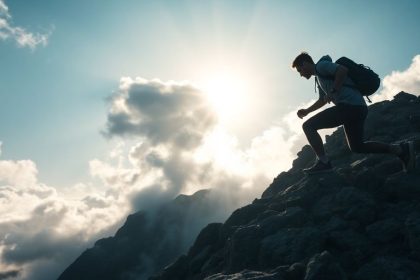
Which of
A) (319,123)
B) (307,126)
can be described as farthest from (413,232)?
(307,126)

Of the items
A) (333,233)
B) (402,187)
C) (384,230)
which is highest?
(402,187)

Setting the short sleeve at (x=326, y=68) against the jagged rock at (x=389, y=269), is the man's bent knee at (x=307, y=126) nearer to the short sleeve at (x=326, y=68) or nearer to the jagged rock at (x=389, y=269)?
the short sleeve at (x=326, y=68)

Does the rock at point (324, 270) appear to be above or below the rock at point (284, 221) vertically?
below

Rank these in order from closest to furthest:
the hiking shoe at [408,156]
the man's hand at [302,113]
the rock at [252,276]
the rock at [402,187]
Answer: the rock at [252,276] < the hiking shoe at [408,156] < the man's hand at [302,113] < the rock at [402,187]

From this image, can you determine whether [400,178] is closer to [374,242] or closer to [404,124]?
[374,242]

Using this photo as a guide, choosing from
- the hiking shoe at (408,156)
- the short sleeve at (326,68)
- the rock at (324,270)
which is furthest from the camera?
the hiking shoe at (408,156)

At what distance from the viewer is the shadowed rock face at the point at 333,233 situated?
11.2 meters

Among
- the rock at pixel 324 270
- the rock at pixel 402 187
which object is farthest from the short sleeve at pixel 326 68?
the rock at pixel 324 270

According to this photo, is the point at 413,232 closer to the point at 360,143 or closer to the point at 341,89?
the point at 360,143

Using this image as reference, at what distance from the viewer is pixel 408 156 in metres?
14.5

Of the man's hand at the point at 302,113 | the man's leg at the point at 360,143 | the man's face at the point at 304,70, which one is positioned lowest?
the man's leg at the point at 360,143

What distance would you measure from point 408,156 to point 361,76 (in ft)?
12.8

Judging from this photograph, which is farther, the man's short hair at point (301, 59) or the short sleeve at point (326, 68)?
the man's short hair at point (301, 59)

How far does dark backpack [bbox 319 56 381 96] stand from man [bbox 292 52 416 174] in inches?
7.1
